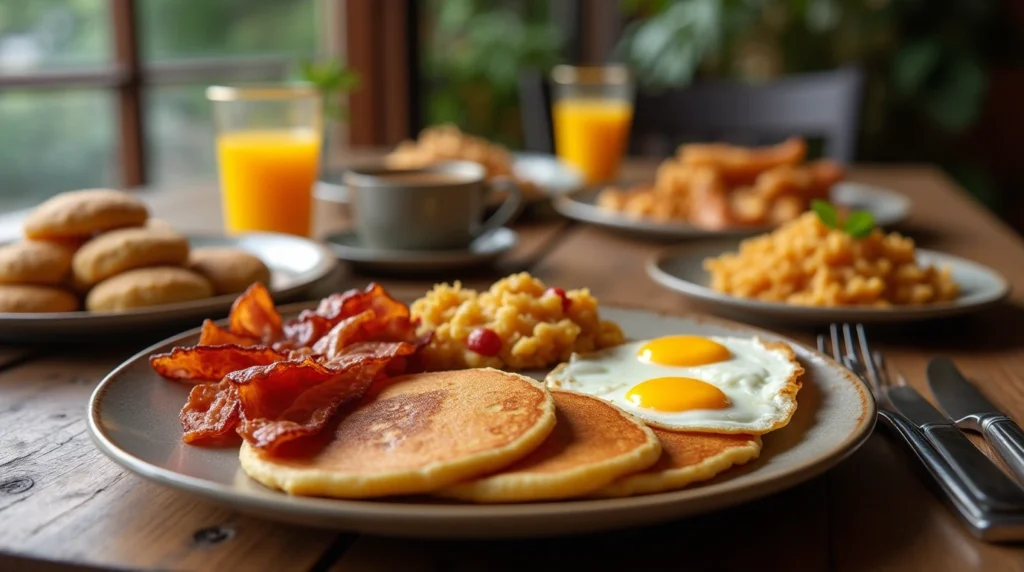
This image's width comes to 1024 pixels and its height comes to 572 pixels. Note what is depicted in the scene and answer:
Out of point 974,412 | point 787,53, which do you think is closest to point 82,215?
point 974,412

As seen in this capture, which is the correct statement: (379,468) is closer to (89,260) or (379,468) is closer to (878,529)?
(878,529)

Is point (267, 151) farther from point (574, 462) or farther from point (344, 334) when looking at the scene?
point (574, 462)

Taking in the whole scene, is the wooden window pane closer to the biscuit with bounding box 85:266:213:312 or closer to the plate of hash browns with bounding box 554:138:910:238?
the plate of hash browns with bounding box 554:138:910:238

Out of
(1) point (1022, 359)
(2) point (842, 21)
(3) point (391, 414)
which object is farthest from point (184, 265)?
(2) point (842, 21)

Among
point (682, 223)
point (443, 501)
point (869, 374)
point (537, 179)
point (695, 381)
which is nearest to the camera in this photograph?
point (443, 501)

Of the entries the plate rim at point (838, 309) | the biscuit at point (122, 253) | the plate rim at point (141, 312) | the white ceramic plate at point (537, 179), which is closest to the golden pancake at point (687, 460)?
the plate rim at point (838, 309)

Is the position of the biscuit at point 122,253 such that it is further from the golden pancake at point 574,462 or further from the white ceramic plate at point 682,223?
the white ceramic plate at point 682,223

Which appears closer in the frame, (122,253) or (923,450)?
(923,450)
